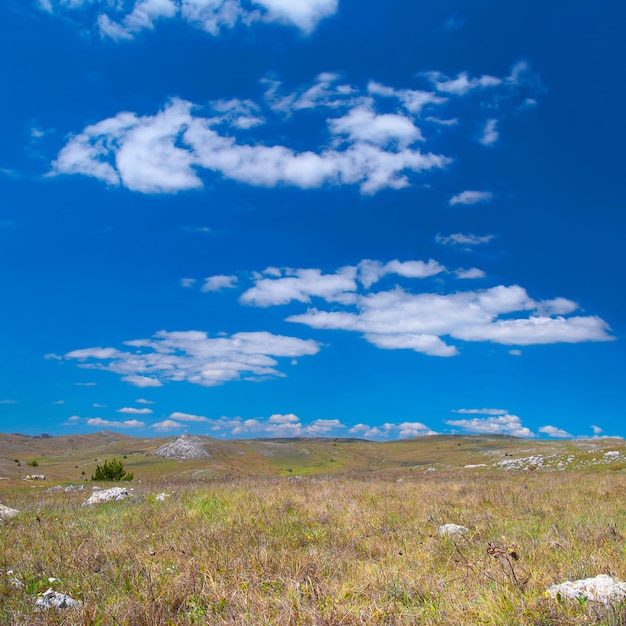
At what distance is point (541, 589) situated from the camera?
5055mm

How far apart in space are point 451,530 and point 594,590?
4230 mm

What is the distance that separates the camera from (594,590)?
465cm

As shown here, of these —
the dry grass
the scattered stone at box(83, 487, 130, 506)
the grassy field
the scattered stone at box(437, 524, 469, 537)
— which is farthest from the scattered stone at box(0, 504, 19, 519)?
the scattered stone at box(437, 524, 469, 537)

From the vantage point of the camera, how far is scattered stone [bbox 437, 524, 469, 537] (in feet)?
27.8

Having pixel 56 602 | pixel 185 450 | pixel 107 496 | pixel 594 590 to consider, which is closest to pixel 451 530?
pixel 594 590

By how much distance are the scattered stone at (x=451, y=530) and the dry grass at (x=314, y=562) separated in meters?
0.20

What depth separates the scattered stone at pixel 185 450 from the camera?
107m

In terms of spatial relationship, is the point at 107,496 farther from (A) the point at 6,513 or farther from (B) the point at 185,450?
(B) the point at 185,450

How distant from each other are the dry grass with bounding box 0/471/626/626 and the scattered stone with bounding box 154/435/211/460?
331 ft

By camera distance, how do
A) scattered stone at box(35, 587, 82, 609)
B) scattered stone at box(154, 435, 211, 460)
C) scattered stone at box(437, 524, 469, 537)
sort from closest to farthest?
scattered stone at box(35, 587, 82, 609), scattered stone at box(437, 524, 469, 537), scattered stone at box(154, 435, 211, 460)

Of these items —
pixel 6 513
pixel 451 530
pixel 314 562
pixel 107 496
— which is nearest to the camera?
pixel 314 562

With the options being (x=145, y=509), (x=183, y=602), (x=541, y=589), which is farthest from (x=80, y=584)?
(x=145, y=509)

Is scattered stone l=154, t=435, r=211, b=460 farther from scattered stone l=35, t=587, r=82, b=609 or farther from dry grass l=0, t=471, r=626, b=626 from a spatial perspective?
scattered stone l=35, t=587, r=82, b=609

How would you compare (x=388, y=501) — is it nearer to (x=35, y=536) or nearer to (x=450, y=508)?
(x=450, y=508)
